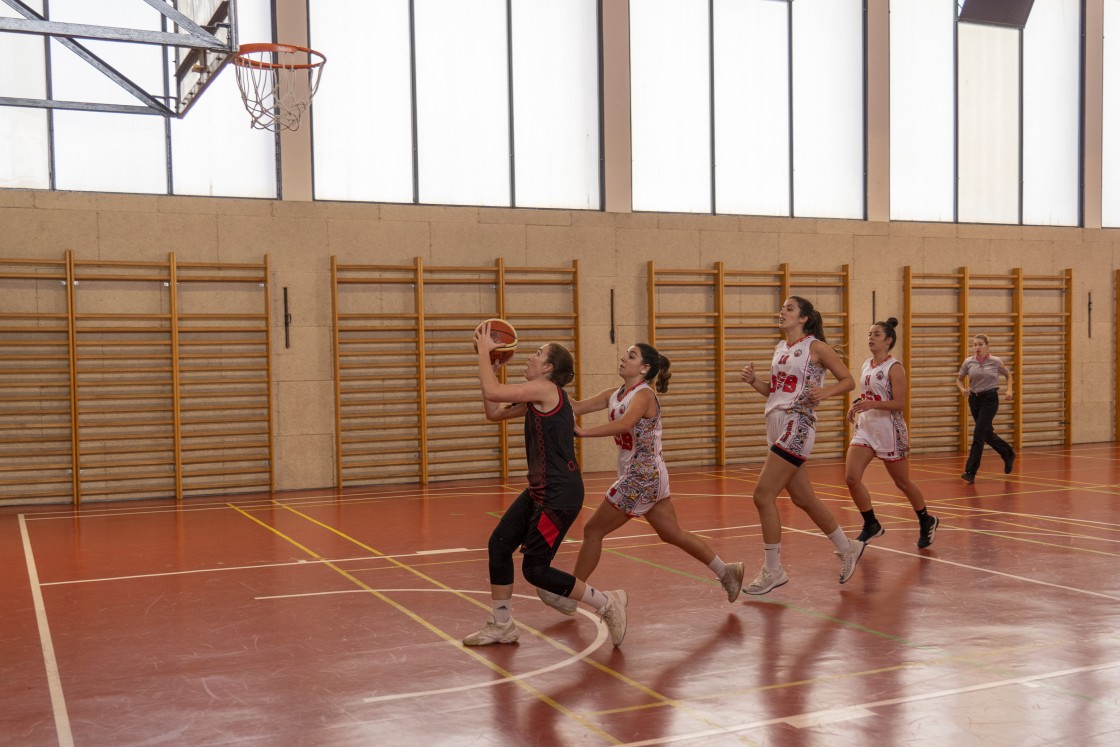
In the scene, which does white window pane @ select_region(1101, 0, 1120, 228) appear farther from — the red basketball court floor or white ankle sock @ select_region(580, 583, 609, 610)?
white ankle sock @ select_region(580, 583, 609, 610)

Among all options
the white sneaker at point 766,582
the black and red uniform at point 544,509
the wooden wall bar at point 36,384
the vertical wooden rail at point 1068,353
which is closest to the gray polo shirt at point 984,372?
the vertical wooden rail at point 1068,353

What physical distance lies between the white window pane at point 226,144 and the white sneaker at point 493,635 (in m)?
8.10

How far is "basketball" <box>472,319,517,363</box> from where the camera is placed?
4957 millimetres

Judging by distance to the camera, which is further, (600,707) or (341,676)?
(341,676)

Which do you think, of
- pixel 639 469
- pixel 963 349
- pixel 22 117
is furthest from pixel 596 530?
pixel 963 349

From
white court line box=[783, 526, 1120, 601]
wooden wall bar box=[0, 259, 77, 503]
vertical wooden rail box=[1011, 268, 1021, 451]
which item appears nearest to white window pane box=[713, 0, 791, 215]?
vertical wooden rail box=[1011, 268, 1021, 451]

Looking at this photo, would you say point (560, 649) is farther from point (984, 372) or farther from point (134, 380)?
point (984, 372)

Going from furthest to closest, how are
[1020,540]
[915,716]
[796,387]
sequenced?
1. [1020,540]
2. [796,387]
3. [915,716]

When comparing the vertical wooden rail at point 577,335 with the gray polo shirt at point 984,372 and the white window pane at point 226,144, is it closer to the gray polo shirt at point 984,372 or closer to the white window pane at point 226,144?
the white window pane at point 226,144

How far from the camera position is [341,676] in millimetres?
4535

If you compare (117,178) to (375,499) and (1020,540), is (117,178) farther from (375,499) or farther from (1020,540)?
(1020,540)

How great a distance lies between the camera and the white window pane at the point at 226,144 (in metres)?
11.5

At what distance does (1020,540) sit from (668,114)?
7794 mm

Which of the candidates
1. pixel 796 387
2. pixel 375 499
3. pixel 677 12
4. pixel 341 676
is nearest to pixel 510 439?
pixel 375 499
